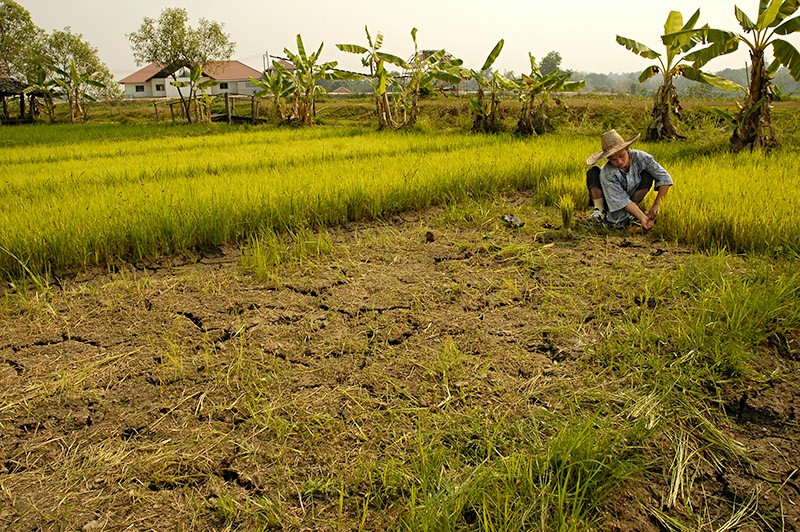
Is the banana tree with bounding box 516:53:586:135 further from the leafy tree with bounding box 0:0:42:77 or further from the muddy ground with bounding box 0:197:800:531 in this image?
the leafy tree with bounding box 0:0:42:77

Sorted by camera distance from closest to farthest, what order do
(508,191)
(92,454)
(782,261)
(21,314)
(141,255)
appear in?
1. (92,454)
2. (21,314)
3. (782,261)
4. (141,255)
5. (508,191)

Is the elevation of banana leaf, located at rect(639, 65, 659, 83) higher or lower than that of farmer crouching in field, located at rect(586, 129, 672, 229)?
higher

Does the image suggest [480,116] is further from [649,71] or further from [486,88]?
[649,71]

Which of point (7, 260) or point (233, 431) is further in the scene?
point (7, 260)

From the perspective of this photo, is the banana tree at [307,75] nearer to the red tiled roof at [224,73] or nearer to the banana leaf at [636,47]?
the banana leaf at [636,47]

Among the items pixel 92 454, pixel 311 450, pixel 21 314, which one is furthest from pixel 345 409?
pixel 21 314

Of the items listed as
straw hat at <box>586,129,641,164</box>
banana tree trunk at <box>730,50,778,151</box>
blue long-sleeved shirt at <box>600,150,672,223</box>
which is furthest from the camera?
banana tree trunk at <box>730,50,778,151</box>

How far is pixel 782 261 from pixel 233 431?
2.91m

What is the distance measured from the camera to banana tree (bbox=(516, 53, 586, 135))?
29.8ft

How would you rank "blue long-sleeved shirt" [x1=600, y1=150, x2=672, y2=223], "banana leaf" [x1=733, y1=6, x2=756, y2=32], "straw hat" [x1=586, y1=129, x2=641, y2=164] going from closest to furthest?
"straw hat" [x1=586, y1=129, x2=641, y2=164] → "blue long-sleeved shirt" [x1=600, y1=150, x2=672, y2=223] → "banana leaf" [x1=733, y1=6, x2=756, y2=32]

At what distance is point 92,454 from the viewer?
1626 millimetres

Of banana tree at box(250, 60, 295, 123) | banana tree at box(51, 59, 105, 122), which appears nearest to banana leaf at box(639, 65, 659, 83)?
banana tree at box(250, 60, 295, 123)

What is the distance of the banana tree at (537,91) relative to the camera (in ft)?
29.8

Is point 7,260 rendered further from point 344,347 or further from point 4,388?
point 344,347
